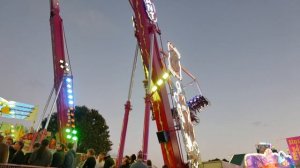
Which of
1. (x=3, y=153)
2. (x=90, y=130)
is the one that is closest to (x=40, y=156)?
(x=3, y=153)

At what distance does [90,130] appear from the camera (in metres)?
48.4

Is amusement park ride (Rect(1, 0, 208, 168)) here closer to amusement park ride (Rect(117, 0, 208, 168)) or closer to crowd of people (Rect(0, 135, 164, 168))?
amusement park ride (Rect(117, 0, 208, 168))

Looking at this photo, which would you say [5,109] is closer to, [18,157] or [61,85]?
[61,85]

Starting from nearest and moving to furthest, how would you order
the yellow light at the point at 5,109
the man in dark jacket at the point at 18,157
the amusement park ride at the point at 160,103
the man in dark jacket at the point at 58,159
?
the man in dark jacket at the point at 18,157 → the man in dark jacket at the point at 58,159 → the amusement park ride at the point at 160,103 → the yellow light at the point at 5,109

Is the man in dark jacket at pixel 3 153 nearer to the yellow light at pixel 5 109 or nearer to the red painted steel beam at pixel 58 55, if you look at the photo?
the red painted steel beam at pixel 58 55

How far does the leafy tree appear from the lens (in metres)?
47.5

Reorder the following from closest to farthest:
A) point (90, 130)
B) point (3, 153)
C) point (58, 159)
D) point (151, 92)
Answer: point (3, 153), point (58, 159), point (151, 92), point (90, 130)

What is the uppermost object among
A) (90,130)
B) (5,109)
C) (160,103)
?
(5,109)

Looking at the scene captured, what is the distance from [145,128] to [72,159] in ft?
17.1

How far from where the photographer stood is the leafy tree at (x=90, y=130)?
47.5 m

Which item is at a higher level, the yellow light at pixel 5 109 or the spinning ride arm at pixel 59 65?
the yellow light at pixel 5 109

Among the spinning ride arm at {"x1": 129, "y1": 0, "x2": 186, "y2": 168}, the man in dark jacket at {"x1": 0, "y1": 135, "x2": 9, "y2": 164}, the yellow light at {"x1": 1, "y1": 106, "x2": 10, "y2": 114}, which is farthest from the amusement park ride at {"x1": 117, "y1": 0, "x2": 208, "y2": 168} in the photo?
the yellow light at {"x1": 1, "y1": 106, "x2": 10, "y2": 114}

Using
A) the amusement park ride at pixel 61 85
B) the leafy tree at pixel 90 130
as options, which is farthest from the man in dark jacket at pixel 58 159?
the leafy tree at pixel 90 130

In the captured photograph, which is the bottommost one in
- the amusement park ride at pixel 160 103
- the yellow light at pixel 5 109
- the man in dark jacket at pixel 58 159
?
the man in dark jacket at pixel 58 159
